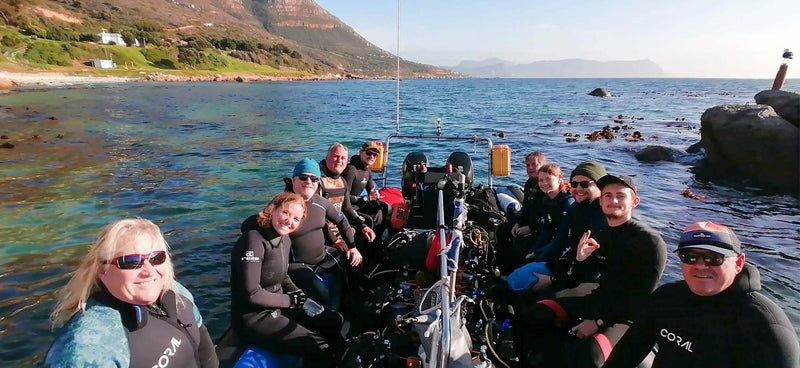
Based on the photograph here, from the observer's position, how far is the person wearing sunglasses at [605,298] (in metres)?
3.72

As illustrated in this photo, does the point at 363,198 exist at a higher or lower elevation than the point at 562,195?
lower

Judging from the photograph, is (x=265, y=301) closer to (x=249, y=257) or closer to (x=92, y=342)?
(x=249, y=257)

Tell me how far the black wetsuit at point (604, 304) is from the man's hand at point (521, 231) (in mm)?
2170

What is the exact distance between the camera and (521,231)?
21.9 feet

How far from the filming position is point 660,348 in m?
2.87

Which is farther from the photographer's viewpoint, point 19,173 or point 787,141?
point 787,141

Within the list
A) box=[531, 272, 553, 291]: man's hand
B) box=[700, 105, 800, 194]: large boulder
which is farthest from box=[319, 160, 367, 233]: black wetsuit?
box=[700, 105, 800, 194]: large boulder

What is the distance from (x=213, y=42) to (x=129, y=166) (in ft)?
443

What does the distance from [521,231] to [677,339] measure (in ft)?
12.9

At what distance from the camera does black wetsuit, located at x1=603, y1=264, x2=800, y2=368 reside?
7.48ft

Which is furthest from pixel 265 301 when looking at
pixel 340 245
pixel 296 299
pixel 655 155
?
pixel 655 155

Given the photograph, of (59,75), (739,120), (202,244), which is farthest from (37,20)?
(739,120)

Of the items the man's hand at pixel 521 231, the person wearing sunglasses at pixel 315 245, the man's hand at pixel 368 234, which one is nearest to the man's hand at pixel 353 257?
the person wearing sunglasses at pixel 315 245

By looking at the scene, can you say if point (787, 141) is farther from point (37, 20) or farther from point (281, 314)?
point (37, 20)
